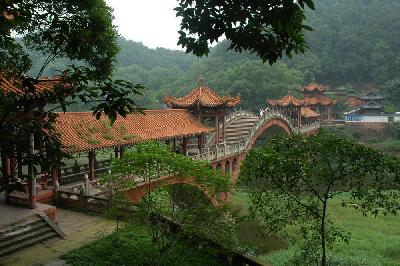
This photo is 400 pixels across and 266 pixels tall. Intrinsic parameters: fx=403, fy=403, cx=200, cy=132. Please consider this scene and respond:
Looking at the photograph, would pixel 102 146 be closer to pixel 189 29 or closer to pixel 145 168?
pixel 145 168

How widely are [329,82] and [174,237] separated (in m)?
81.2

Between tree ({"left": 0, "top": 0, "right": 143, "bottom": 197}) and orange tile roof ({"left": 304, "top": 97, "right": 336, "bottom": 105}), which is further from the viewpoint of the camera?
orange tile roof ({"left": 304, "top": 97, "right": 336, "bottom": 105})

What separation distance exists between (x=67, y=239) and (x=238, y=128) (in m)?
28.3

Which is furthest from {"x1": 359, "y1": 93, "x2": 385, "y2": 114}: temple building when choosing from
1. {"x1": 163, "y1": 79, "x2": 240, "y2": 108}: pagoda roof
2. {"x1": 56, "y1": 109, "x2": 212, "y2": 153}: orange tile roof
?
{"x1": 56, "y1": 109, "x2": 212, "y2": 153}: orange tile roof

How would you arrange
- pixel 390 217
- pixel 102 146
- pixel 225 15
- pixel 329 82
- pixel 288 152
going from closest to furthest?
pixel 225 15 → pixel 288 152 → pixel 102 146 → pixel 390 217 → pixel 329 82

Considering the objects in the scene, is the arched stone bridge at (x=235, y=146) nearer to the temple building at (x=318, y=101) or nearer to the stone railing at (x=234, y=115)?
the stone railing at (x=234, y=115)

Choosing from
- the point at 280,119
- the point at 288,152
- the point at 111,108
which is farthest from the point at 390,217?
the point at 111,108

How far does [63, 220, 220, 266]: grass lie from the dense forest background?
51053mm

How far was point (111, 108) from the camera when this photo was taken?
4.61 m

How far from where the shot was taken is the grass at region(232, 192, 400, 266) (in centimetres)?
1803

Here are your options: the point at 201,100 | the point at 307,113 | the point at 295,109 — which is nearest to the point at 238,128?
the point at 201,100

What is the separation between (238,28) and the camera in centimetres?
575

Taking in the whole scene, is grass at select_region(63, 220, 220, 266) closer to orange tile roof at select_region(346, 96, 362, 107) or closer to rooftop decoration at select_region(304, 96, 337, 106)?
rooftop decoration at select_region(304, 96, 337, 106)

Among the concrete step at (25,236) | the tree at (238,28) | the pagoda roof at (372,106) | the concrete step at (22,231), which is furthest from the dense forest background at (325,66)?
the tree at (238,28)
